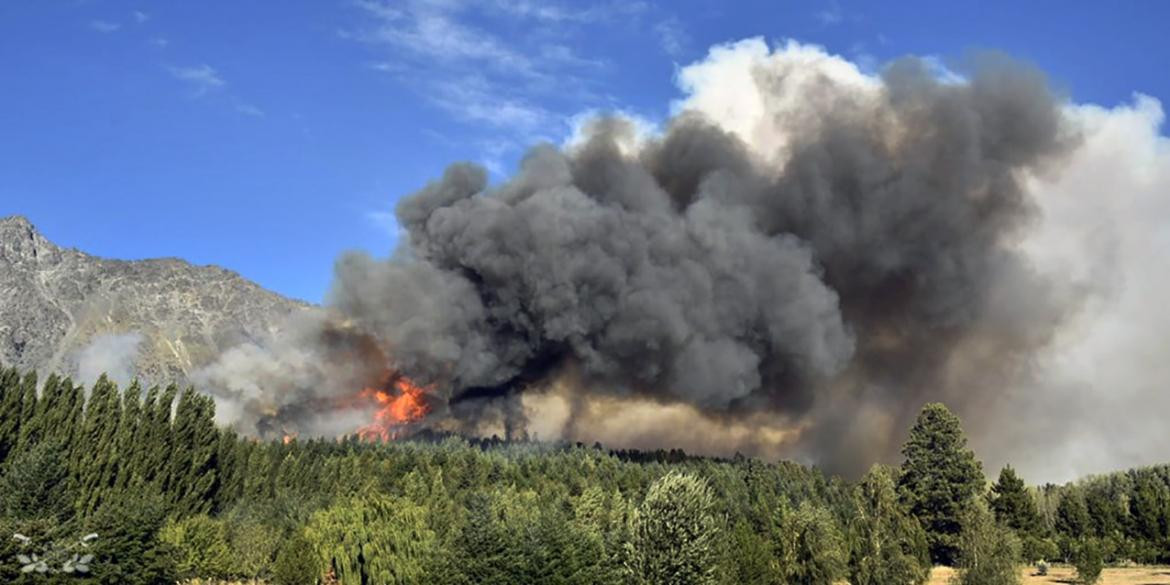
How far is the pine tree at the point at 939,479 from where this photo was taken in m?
122

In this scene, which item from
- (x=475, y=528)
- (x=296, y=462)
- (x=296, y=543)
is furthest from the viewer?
(x=296, y=462)

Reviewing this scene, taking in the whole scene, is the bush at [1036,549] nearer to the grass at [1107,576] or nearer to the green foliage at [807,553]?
the grass at [1107,576]

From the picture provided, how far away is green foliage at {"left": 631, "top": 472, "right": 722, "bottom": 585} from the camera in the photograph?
154ft

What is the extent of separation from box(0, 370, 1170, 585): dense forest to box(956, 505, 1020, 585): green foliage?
0.22 meters

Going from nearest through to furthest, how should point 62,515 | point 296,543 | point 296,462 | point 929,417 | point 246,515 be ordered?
point 296,543
point 62,515
point 246,515
point 929,417
point 296,462

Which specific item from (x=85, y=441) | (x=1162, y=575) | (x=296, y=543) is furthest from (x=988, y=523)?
(x=85, y=441)

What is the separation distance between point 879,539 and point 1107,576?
5195 cm

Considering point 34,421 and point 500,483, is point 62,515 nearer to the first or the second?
point 34,421

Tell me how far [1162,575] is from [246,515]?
10936cm

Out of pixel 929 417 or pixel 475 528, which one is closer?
pixel 475 528

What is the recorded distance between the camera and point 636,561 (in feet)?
157

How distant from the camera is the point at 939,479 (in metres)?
125

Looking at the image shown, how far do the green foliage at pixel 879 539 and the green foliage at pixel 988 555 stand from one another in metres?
4.80

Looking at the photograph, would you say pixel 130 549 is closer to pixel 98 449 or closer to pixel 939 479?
pixel 98 449
